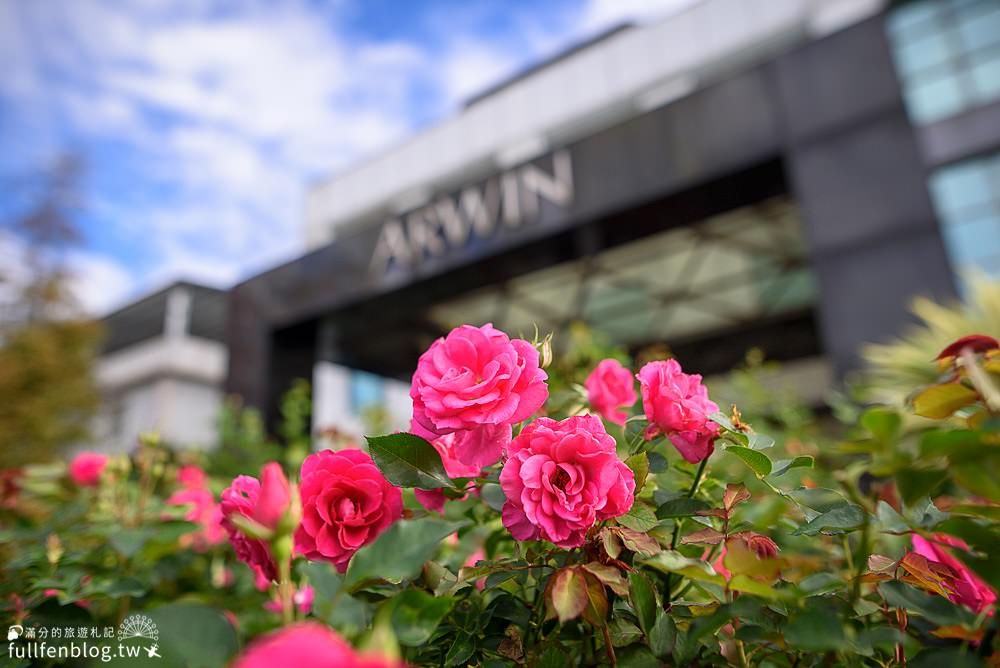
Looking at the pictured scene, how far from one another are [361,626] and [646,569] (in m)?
0.34

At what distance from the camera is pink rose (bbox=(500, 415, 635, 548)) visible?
0.49 m

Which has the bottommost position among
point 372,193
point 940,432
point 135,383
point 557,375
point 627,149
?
point 940,432

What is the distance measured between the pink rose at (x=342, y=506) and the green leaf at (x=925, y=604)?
40cm

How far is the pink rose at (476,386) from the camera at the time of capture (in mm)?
514

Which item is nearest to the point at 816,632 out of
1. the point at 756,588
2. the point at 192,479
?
the point at 756,588

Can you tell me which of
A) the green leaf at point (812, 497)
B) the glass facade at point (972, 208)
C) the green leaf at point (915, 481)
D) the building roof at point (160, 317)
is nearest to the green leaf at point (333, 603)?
the green leaf at point (915, 481)

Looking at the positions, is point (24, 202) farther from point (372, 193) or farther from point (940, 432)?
point (940, 432)

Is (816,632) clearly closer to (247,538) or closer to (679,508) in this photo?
(679,508)

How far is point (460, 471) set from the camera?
25.0 inches

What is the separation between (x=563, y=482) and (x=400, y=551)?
7.7 inches

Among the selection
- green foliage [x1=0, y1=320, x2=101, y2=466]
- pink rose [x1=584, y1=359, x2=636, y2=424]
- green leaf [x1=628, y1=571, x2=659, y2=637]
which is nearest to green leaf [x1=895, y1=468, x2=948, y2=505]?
green leaf [x1=628, y1=571, x2=659, y2=637]

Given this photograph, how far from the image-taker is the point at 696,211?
4.59 meters

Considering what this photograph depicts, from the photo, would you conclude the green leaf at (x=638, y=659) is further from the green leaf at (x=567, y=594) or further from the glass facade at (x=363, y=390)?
the glass facade at (x=363, y=390)

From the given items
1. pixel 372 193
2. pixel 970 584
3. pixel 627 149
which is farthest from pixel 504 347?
pixel 372 193
